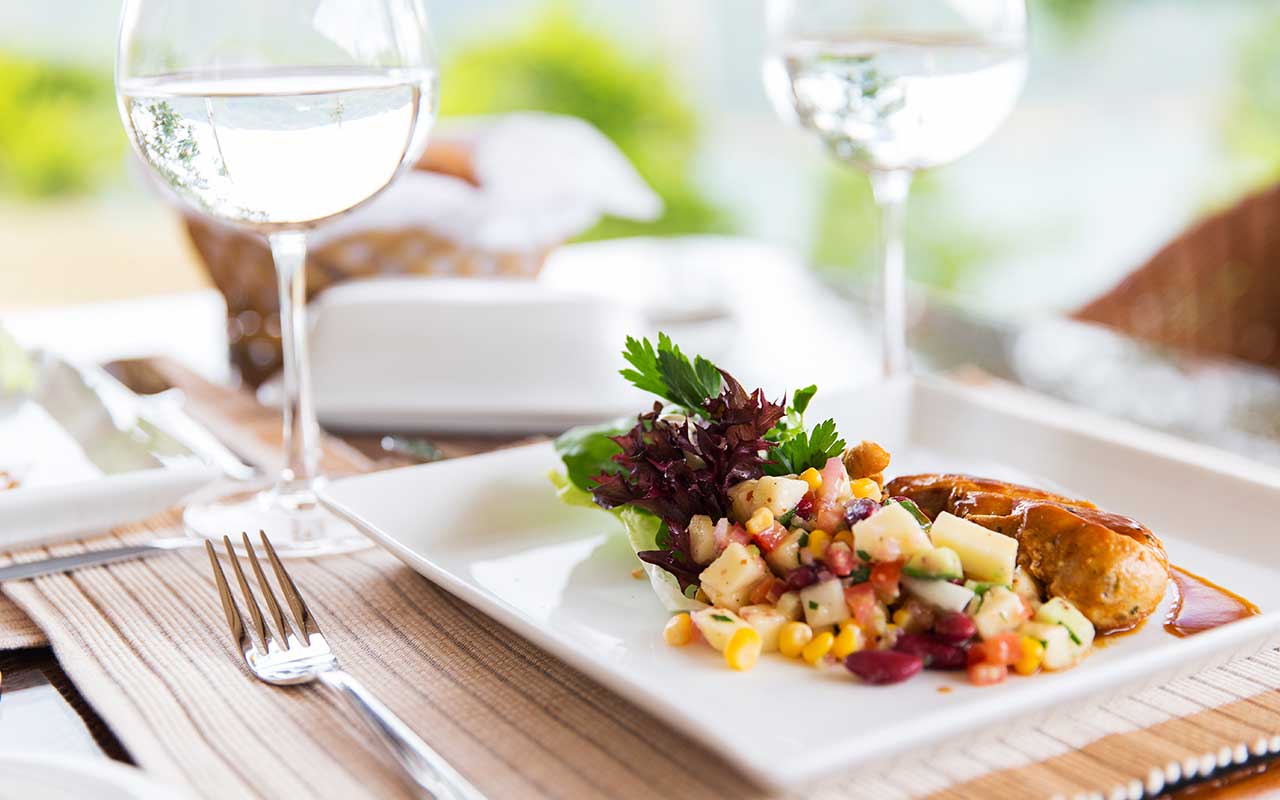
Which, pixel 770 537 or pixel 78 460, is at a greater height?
pixel 770 537

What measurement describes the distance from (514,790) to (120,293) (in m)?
9.23

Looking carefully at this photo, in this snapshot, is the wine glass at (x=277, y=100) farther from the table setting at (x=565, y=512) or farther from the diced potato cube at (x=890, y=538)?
the diced potato cube at (x=890, y=538)

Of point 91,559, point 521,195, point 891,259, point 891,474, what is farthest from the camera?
point 521,195

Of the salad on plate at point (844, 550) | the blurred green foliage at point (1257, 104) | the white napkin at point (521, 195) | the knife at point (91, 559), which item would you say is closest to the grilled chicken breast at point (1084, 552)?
the salad on plate at point (844, 550)

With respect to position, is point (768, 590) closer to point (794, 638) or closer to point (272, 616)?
point (794, 638)

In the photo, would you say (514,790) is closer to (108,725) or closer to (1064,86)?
(108,725)

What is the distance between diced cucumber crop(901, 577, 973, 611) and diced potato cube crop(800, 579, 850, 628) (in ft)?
0.21

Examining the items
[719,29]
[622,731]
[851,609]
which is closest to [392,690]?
[622,731]

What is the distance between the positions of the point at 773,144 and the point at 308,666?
413 inches

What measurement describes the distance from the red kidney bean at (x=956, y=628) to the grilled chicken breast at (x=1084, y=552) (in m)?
0.13

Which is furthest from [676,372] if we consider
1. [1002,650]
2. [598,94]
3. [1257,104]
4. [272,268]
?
[598,94]

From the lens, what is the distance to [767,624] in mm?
1136

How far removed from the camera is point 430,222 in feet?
7.95

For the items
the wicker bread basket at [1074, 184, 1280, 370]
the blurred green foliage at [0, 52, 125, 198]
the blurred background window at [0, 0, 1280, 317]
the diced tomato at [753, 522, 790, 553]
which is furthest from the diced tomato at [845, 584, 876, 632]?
the blurred green foliage at [0, 52, 125, 198]
